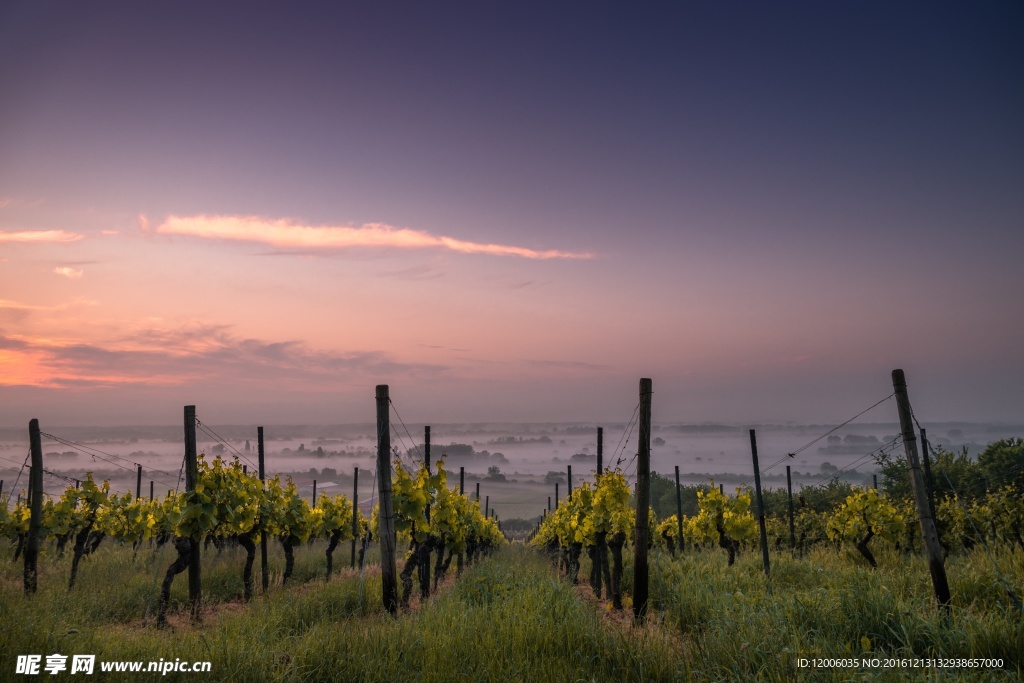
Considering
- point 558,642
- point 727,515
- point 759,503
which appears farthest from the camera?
point 727,515

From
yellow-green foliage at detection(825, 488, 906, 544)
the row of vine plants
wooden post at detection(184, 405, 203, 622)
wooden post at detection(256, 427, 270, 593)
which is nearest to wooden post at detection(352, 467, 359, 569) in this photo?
the row of vine plants

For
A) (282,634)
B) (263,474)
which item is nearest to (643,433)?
(282,634)

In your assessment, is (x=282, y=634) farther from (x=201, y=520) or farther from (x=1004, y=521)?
(x=1004, y=521)

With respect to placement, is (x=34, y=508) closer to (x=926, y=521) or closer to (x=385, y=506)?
(x=385, y=506)

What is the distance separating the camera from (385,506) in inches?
371

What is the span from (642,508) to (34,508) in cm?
1410

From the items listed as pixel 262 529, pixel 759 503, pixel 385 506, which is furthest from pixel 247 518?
pixel 759 503

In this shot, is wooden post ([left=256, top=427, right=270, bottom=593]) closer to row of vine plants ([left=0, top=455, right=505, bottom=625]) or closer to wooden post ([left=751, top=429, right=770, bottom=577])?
row of vine plants ([left=0, top=455, right=505, bottom=625])

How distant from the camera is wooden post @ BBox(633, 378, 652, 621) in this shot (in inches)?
392

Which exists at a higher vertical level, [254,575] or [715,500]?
[715,500]

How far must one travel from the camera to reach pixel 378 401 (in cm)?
1012

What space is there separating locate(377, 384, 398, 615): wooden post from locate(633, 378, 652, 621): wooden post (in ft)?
14.7

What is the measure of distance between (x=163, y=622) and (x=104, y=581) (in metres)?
5.99

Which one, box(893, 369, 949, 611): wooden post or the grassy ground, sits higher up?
box(893, 369, 949, 611): wooden post
